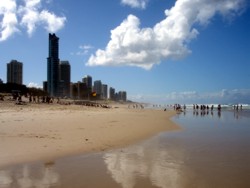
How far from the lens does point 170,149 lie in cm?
1184

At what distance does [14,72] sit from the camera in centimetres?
17712

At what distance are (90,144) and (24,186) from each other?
19.2 ft

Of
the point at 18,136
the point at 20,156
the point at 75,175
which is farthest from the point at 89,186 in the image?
the point at 18,136

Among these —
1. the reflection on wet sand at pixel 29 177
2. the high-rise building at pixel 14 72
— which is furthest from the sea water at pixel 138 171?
the high-rise building at pixel 14 72

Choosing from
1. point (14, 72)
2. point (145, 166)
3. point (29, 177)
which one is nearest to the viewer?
point (29, 177)

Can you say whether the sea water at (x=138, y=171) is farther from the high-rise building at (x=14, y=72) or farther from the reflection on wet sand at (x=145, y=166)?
the high-rise building at (x=14, y=72)

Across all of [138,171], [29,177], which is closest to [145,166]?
[138,171]

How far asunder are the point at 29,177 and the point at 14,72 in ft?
601

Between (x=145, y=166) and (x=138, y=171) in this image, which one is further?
(x=145, y=166)

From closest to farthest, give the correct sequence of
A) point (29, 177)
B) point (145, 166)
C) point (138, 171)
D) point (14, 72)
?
1. point (29, 177)
2. point (138, 171)
3. point (145, 166)
4. point (14, 72)

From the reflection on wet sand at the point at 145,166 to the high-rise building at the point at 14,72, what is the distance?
178 metres

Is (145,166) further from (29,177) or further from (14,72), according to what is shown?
Answer: (14,72)

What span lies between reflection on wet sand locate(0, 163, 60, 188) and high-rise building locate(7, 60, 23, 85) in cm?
17939

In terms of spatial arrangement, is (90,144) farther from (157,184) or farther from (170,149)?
(157,184)
